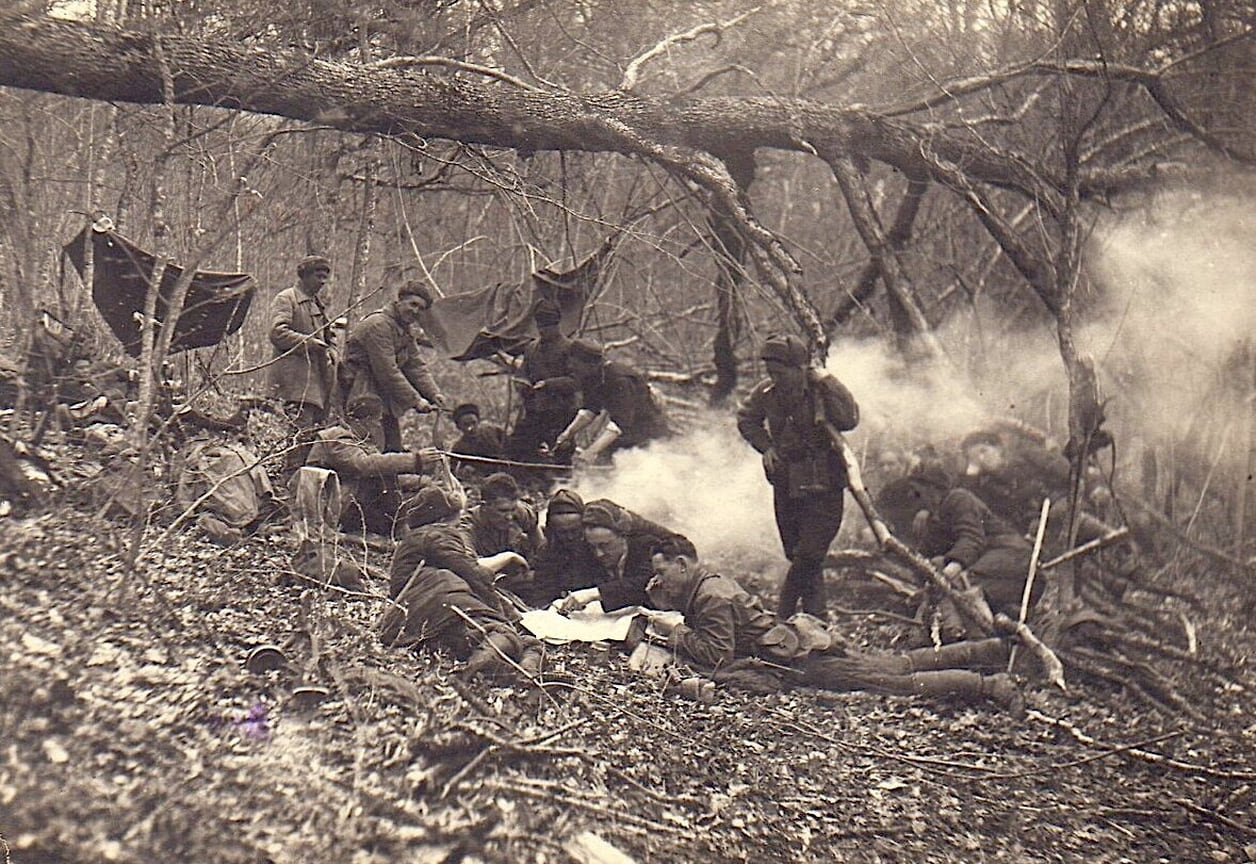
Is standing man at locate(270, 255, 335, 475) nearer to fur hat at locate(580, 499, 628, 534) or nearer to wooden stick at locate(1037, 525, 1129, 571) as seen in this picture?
fur hat at locate(580, 499, 628, 534)

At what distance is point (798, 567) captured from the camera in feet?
17.4

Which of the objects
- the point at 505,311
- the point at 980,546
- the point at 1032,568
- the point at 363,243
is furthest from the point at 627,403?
the point at 1032,568

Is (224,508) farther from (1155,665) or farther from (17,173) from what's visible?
(1155,665)

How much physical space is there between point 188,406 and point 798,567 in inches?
104

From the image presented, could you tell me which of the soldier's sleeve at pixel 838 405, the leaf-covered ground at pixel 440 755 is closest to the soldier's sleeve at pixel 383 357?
the leaf-covered ground at pixel 440 755

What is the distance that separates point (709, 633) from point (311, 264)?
219 centimetres

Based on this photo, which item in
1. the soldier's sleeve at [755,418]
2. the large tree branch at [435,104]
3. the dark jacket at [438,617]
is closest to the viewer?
the dark jacket at [438,617]

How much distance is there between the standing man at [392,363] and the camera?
482 centimetres

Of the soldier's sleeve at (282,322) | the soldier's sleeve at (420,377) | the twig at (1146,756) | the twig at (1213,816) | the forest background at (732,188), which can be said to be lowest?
the twig at (1213,816)

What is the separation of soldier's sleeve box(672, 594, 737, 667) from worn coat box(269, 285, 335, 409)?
1.73m

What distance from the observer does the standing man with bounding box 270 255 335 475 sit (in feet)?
15.4

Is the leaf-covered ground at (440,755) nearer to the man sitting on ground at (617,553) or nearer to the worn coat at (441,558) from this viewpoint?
the worn coat at (441,558)

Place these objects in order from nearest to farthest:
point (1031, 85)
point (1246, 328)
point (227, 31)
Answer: point (227, 31)
point (1031, 85)
point (1246, 328)

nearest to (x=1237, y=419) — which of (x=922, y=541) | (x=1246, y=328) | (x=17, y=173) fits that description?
(x=1246, y=328)
